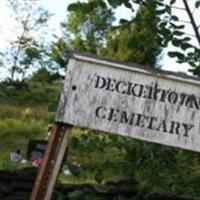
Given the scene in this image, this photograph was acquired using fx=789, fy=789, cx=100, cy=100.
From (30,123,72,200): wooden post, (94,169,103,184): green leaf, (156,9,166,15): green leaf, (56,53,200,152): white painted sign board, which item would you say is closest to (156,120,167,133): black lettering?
(56,53,200,152): white painted sign board

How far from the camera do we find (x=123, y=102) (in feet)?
11.3

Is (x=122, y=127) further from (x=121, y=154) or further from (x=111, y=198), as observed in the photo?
(x=111, y=198)

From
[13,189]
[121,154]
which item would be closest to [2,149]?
[13,189]

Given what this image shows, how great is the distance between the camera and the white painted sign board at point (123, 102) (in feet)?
11.3

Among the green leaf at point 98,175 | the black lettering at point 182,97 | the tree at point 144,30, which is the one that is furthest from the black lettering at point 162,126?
the tree at point 144,30

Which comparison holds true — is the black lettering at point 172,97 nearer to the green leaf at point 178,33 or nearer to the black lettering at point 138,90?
the black lettering at point 138,90

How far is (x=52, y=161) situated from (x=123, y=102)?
42cm

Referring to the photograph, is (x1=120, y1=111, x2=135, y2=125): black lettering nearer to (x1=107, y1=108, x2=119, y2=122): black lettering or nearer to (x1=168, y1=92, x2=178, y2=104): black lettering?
(x1=107, y1=108, x2=119, y2=122): black lettering

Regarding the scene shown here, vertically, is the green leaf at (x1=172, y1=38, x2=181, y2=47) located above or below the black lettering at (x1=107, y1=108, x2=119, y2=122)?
above

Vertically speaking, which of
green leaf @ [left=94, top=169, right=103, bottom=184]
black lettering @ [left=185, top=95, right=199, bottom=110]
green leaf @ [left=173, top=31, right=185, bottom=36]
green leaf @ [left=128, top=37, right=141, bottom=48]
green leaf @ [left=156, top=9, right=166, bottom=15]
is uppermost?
green leaf @ [left=156, top=9, right=166, bottom=15]

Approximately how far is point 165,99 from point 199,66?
0.83 metres

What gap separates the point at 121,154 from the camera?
167 inches

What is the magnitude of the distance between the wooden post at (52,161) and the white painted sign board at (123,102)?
0.20 ft

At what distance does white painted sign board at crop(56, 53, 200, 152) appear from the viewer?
3.46 metres
